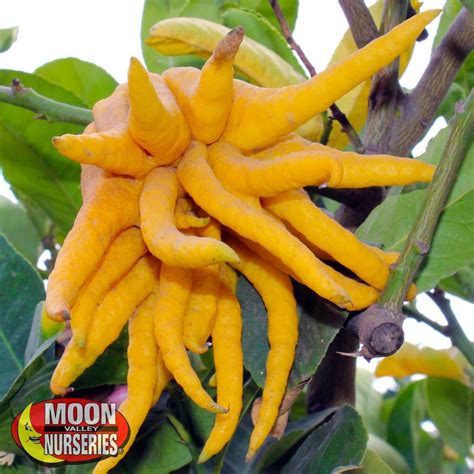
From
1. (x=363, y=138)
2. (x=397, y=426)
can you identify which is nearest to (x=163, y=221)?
(x=363, y=138)

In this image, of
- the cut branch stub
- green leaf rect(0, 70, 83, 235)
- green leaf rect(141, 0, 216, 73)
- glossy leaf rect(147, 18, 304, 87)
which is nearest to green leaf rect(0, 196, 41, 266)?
green leaf rect(0, 70, 83, 235)

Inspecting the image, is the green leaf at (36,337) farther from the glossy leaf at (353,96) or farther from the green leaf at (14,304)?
the glossy leaf at (353,96)

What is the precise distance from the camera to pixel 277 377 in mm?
640

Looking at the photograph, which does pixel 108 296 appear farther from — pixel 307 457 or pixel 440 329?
pixel 440 329

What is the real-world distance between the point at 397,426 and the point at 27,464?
2.17 feet

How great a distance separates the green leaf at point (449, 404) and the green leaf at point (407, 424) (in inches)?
1.8

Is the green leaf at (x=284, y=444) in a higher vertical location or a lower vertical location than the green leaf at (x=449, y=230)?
lower

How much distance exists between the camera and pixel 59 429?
79cm

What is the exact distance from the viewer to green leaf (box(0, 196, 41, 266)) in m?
1.20

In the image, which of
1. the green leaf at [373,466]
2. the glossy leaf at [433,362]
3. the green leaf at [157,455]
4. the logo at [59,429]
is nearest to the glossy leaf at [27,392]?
the logo at [59,429]

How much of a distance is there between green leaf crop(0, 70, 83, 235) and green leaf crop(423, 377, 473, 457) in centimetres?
63

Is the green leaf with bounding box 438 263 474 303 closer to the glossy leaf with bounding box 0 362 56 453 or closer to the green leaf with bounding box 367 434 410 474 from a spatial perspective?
the green leaf with bounding box 367 434 410 474

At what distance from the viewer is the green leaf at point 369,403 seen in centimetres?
137

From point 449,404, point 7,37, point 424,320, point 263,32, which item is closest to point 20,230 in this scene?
point 7,37
